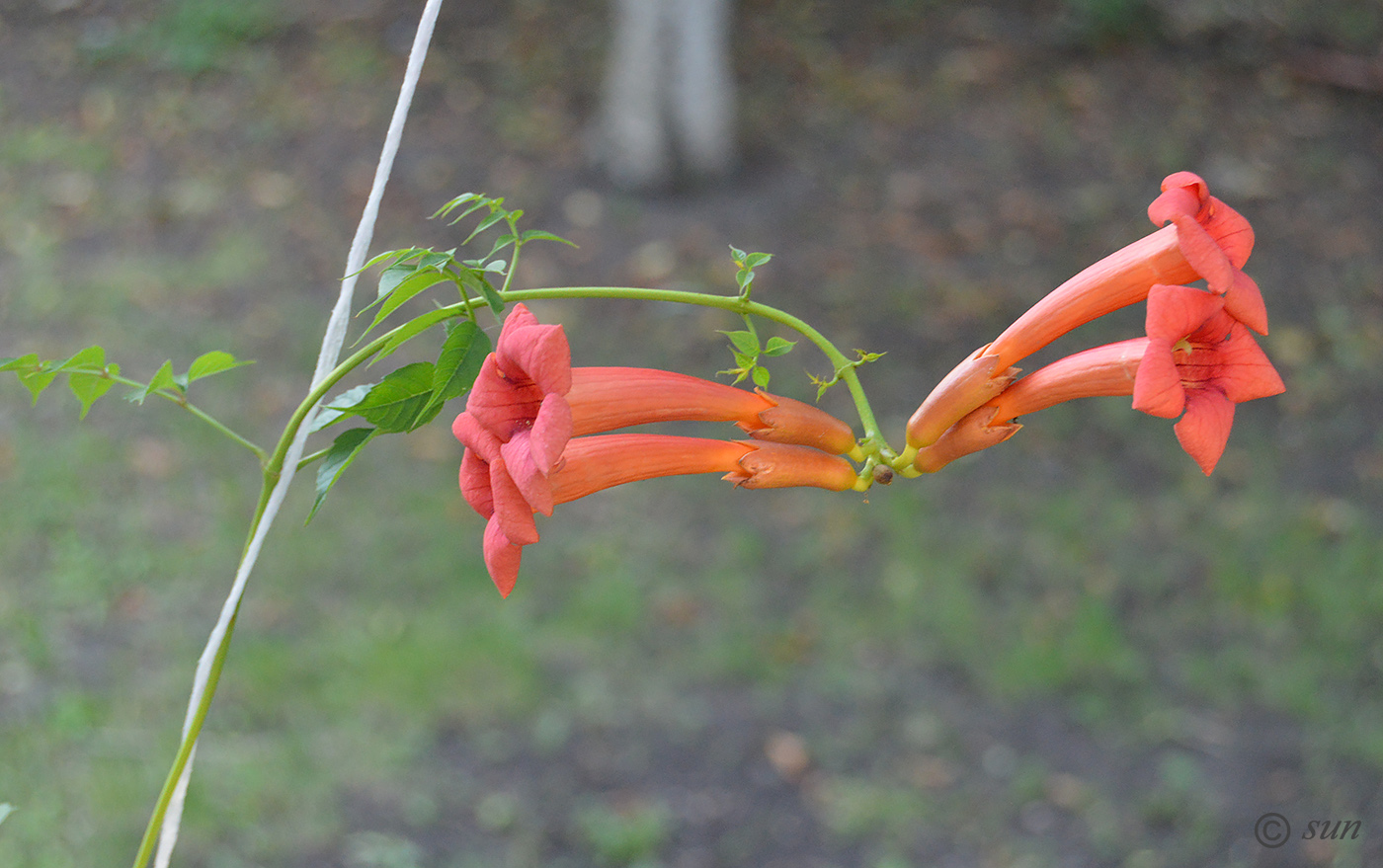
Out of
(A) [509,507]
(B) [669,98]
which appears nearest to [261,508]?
(A) [509,507]

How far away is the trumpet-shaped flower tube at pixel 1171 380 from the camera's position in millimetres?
950

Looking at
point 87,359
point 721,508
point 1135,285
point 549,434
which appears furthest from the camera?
point 721,508

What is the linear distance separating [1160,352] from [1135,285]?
208 millimetres

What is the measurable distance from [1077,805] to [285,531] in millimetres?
3445

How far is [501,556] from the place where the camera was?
1.01 meters

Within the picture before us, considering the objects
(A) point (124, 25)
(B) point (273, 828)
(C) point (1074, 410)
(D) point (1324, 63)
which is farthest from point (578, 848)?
(D) point (1324, 63)

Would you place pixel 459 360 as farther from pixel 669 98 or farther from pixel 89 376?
pixel 669 98

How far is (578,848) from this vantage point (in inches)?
147

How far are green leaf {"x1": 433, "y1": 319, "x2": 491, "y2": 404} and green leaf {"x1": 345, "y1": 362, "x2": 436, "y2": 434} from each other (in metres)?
0.02

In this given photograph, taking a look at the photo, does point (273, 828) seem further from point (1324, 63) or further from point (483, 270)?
point (1324, 63)

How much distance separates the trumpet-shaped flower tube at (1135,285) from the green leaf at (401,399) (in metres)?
0.52

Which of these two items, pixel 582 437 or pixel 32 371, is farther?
pixel 32 371

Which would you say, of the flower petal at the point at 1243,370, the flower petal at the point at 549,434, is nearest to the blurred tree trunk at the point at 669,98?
the flower petal at the point at 1243,370

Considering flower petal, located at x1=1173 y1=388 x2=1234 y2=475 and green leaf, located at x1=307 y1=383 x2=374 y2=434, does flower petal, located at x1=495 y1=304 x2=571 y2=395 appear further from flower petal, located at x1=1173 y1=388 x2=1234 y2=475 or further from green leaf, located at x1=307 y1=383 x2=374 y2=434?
flower petal, located at x1=1173 y1=388 x2=1234 y2=475
